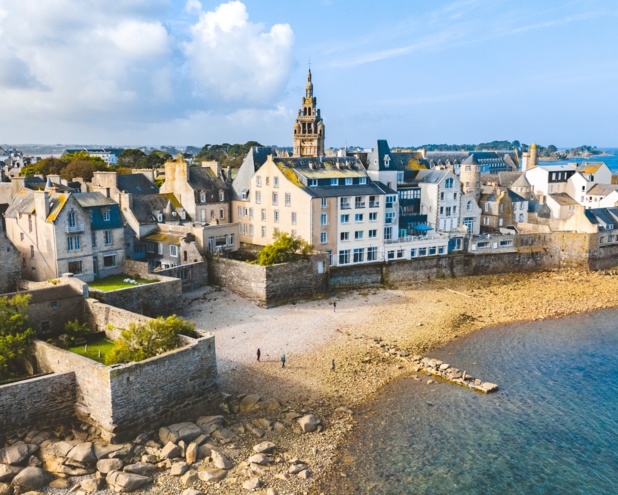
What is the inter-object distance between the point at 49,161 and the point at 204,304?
48045 millimetres

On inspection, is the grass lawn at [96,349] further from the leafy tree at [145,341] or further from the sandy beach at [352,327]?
the sandy beach at [352,327]

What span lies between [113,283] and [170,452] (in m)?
18.2

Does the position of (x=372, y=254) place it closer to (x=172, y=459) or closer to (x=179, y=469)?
(x=172, y=459)

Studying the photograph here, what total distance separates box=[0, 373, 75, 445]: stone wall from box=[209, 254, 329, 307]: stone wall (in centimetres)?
1819

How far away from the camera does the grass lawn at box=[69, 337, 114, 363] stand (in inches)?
1059

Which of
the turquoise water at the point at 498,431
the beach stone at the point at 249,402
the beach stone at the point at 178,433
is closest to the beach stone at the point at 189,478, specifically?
the beach stone at the point at 178,433

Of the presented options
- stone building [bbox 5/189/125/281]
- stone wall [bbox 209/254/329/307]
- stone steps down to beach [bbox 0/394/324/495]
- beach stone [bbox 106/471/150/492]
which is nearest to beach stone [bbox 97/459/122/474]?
stone steps down to beach [bbox 0/394/324/495]

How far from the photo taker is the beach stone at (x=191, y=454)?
22281 mm

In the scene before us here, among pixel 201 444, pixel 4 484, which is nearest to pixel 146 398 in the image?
pixel 201 444

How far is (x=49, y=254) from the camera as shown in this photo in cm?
3747

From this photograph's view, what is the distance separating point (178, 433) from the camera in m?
23.8

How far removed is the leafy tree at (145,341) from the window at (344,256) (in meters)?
23.3

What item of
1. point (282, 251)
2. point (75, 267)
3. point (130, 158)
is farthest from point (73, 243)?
point (130, 158)

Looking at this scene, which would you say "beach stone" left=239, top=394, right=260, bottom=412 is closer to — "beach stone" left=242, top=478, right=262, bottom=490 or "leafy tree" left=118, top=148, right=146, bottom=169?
"beach stone" left=242, top=478, right=262, bottom=490
